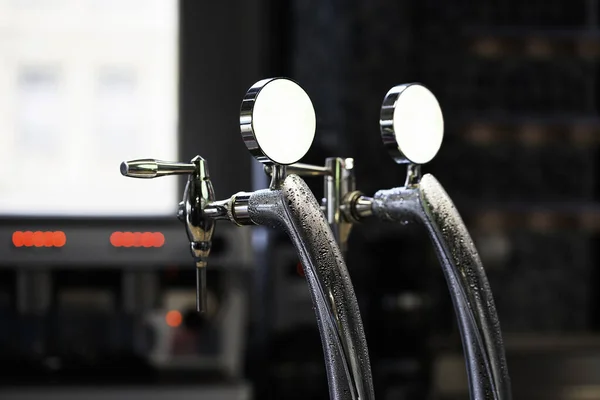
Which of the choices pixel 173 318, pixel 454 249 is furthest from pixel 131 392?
pixel 454 249

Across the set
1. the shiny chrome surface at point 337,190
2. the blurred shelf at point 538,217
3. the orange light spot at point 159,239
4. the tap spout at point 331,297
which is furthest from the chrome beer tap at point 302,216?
the blurred shelf at point 538,217

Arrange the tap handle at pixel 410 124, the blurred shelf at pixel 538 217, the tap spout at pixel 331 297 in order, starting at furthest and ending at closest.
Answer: the blurred shelf at pixel 538 217 → the tap handle at pixel 410 124 → the tap spout at pixel 331 297

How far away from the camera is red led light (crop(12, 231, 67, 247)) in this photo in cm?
158

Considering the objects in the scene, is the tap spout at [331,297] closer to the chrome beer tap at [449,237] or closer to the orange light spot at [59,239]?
the chrome beer tap at [449,237]

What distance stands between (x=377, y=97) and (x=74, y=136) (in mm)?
683

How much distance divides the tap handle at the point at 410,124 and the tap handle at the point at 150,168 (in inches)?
4.9

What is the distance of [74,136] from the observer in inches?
62.3

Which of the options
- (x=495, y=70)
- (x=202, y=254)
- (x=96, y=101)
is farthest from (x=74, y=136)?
(x=495, y=70)

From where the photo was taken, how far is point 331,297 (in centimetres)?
46

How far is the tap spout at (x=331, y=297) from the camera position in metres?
0.46

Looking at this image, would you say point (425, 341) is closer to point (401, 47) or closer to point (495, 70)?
point (401, 47)

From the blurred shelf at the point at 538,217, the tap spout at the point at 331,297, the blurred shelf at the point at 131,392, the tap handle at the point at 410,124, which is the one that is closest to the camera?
the tap spout at the point at 331,297

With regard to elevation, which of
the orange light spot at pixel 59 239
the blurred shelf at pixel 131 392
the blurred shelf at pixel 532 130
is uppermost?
the blurred shelf at pixel 532 130

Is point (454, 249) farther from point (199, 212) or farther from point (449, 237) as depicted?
point (199, 212)
